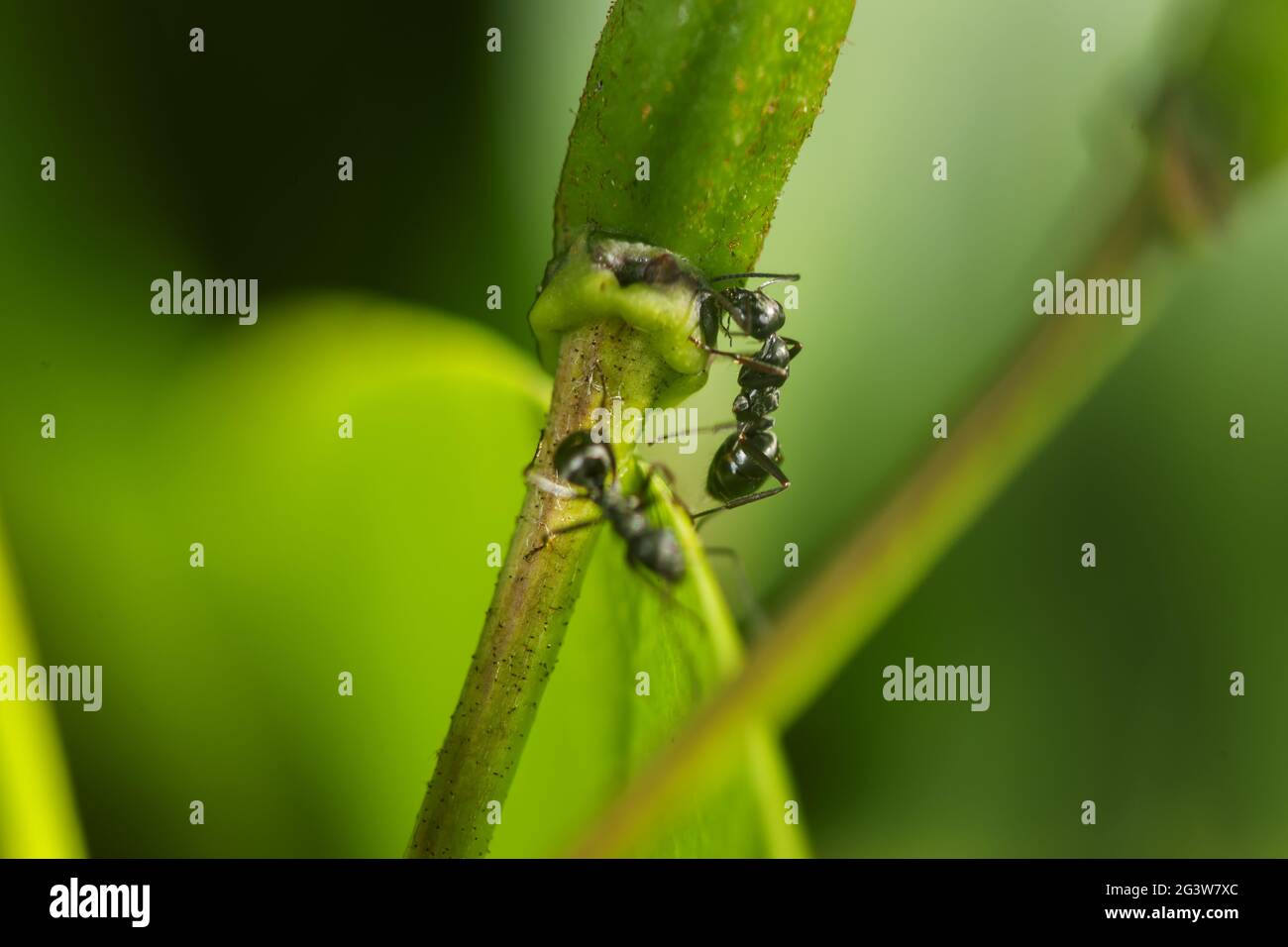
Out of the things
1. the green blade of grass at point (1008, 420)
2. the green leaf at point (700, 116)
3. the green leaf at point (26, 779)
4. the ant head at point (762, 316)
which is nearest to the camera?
the green blade of grass at point (1008, 420)

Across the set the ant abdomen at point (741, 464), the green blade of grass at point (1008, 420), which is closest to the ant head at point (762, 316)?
the ant abdomen at point (741, 464)

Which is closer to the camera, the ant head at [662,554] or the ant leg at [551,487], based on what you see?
the ant leg at [551,487]

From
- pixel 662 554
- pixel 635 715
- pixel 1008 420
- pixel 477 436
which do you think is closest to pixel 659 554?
pixel 662 554

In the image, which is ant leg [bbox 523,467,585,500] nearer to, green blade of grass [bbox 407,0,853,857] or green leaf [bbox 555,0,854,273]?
green blade of grass [bbox 407,0,853,857]

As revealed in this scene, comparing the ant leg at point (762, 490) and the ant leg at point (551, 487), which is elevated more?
the ant leg at point (762, 490)

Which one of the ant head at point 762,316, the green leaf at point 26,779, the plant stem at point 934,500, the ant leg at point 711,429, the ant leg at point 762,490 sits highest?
the ant head at point 762,316

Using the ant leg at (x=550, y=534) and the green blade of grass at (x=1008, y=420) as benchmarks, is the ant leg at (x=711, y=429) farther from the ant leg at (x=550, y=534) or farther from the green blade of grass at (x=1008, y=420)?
the green blade of grass at (x=1008, y=420)

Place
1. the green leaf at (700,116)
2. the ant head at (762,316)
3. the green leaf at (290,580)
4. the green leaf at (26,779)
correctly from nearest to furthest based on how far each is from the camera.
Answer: the green leaf at (700,116)
the green leaf at (26,779)
the green leaf at (290,580)
the ant head at (762,316)

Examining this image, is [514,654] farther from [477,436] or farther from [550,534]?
[477,436]
